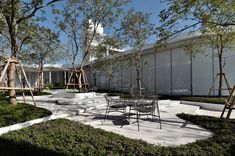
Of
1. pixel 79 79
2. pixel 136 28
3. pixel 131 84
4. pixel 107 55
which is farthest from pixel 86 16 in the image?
pixel 131 84

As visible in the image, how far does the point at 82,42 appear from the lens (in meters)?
14.1

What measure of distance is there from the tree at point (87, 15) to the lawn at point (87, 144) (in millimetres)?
7979

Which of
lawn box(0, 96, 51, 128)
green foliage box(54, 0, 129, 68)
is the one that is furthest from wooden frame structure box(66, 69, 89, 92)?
lawn box(0, 96, 51, 128)

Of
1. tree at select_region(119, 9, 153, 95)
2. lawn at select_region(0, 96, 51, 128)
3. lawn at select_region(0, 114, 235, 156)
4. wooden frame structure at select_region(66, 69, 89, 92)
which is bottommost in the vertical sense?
lawn at select_region(0, 114, 235, 156)

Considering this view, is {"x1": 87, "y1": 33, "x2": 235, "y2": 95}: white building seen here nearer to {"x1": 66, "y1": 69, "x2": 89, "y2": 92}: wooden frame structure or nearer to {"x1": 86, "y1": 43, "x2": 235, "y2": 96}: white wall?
{"x1": 86, "y1": 43, "x2": 235, "y2": 96}: white wall

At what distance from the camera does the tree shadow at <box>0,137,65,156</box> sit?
12.4 feet

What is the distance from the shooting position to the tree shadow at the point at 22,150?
3.79 m

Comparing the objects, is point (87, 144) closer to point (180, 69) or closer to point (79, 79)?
point (79, 79)

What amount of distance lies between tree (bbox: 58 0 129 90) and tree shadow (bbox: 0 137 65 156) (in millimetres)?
A: 8562

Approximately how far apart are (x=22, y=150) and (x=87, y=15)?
9.77 metres

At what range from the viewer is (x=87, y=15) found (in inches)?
485

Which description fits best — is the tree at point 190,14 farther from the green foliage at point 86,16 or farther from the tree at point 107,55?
the tree at point 107,55

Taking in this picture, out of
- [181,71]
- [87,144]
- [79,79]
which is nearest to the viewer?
[87,144]

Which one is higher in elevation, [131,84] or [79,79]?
[79,79]
